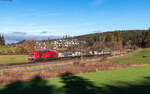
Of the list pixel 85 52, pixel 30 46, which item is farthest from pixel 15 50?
pixel 85 52

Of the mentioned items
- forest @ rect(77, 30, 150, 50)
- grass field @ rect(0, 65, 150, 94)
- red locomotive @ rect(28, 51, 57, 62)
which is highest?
forest @ rect(77, 30, 150, 50)

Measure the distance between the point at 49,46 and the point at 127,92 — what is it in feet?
181

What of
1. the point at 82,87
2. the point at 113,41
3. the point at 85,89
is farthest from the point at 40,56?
the point at 113,41

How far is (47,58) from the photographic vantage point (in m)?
46.5

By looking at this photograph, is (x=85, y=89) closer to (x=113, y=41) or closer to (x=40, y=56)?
(x=40, y=56)

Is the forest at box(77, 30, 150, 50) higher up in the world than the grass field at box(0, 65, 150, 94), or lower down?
higher up

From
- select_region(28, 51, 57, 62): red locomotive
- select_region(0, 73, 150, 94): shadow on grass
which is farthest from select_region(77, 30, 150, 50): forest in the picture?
select_region(0, 73, 150, 94): shadow on grass

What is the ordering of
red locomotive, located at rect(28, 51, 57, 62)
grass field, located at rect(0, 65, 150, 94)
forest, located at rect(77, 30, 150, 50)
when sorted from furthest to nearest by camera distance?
forest, located at rect(77, 30, 150, 50)
red locomotive, located at rect(28, 51, 57, 62)
grass field, located at rect(0, 65, 150, 94)

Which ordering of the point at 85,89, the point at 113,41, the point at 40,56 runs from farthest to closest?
the point at 113,41 → the point at 40,56 → the point at 85,89

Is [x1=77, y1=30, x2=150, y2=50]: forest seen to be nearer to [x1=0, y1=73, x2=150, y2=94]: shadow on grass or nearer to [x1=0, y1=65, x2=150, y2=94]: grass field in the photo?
[x1=0, y1=65, x2=150, y2=94]: grass field

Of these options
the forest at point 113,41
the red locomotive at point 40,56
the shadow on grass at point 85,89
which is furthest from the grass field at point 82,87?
the forest at point 113,41

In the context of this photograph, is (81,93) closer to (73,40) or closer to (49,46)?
(73,40)

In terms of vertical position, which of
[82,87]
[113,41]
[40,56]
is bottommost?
[82,87]

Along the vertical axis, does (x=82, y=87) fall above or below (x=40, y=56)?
below
